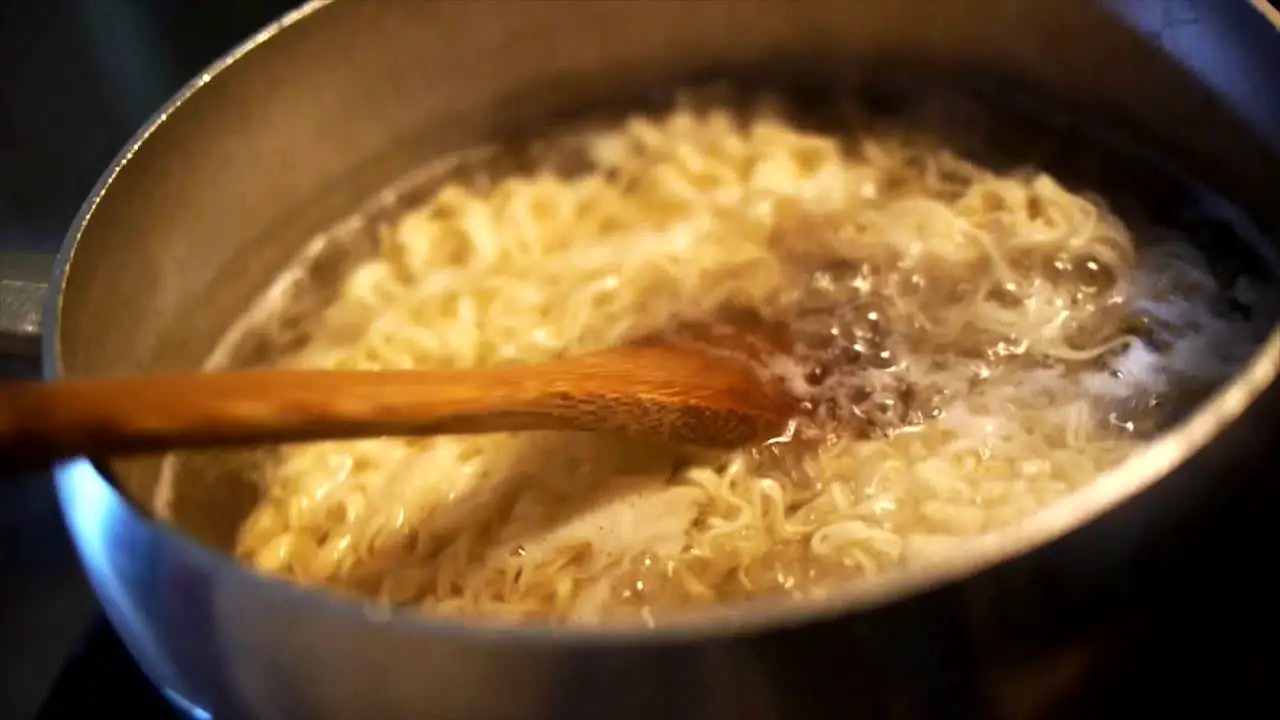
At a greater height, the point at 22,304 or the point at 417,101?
the point at 417,101

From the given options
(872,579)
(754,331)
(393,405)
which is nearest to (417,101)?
(754,331)

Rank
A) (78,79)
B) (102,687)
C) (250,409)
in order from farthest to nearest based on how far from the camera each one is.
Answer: (78,79) < (102,687) < (250,409)

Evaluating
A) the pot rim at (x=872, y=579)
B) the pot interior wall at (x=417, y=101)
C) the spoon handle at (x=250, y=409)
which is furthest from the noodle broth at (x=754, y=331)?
the pot rim at (x=872, y=579)

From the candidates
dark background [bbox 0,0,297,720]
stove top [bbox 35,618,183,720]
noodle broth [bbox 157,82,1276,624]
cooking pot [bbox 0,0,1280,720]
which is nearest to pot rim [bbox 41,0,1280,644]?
cooking pot [bbox 0,0,1280,720]

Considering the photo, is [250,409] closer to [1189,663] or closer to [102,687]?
[102,687]

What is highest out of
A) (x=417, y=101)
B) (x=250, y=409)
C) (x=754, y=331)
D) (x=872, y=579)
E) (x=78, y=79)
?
(x=78, y=79)

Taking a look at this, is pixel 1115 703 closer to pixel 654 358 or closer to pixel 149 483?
pixel 654 358

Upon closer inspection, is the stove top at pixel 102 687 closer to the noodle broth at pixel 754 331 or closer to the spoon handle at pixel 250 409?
the noodle broth at pixel 754 331
